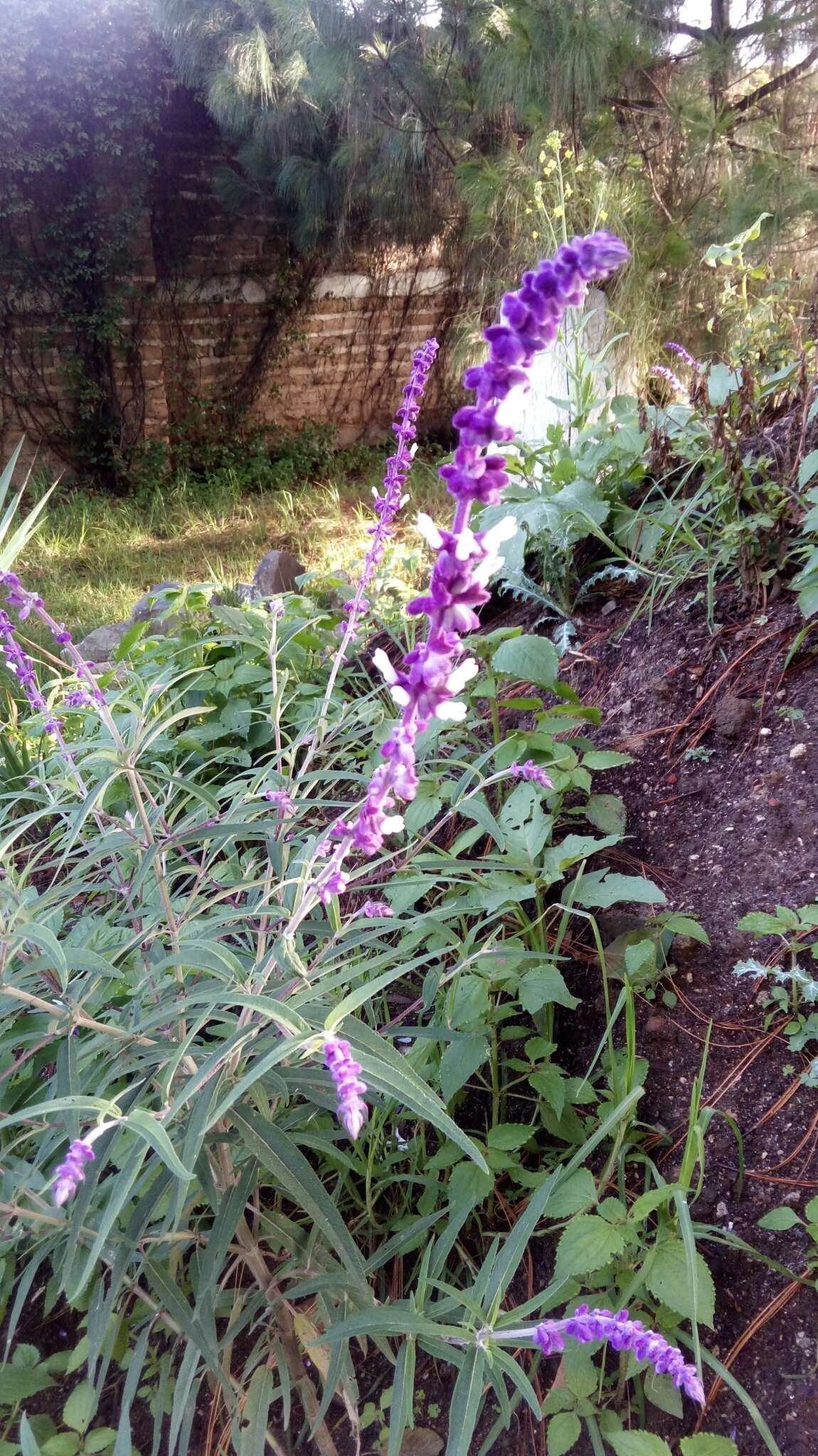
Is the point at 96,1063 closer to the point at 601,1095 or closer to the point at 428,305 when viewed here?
the point at 601,1095

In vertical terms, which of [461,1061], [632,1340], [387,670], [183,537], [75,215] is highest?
[75,215]

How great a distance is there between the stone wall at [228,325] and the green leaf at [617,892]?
697 centimetres

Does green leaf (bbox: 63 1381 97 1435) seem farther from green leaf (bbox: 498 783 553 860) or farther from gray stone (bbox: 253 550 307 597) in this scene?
gray stone (bbox: 253 550 307 597)

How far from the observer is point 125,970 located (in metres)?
1.44

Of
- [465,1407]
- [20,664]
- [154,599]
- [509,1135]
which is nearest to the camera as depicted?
[465,1407]

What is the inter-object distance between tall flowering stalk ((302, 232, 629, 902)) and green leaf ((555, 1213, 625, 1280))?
70 centimetres

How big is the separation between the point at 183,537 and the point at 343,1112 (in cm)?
602

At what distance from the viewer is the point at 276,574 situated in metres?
4.43

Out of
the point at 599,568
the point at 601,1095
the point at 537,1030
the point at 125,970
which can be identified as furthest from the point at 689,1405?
the point at 599,568

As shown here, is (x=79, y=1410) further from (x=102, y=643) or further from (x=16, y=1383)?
(x=102, y=643)

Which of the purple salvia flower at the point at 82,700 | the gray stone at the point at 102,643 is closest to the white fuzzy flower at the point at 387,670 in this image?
the purple salvia flower at the point at 82,700

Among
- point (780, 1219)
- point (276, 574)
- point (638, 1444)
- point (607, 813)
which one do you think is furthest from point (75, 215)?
point (638, 1444)

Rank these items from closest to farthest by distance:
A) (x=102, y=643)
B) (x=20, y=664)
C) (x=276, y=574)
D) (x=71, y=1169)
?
1. (x=71, y=1169)
2. (x=20, y=664)
3. (x=102, y=643)
4. (x=276, y=574)

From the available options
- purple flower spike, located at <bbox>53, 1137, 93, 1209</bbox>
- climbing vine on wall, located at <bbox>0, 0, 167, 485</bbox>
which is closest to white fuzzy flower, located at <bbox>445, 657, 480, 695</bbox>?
purple flower spike, located at <bbox>53, 1137, 93, 1209</bbox>
